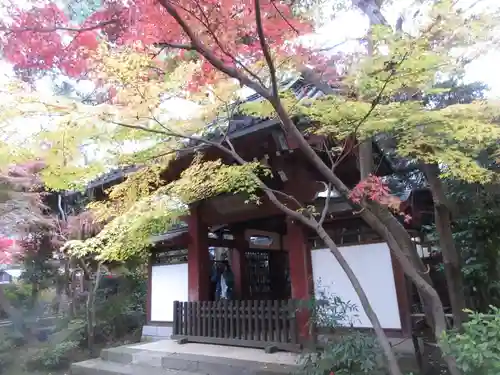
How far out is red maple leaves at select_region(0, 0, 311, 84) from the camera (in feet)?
10.3

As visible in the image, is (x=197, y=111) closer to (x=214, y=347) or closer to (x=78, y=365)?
(x=214, y=347)

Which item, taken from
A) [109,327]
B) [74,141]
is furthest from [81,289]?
[74,141]

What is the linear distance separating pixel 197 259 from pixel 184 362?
2.22 m

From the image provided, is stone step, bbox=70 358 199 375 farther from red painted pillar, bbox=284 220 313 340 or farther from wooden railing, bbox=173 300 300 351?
red painted pillar, bbox=284 220 313 340

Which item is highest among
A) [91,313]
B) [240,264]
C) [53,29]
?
[53,29]

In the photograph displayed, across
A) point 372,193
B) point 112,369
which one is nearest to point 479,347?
point 372,193

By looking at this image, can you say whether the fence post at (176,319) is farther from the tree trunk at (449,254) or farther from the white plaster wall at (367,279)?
the tree trunk at (449,254)

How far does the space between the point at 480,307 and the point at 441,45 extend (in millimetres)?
4335

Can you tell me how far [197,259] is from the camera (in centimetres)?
789

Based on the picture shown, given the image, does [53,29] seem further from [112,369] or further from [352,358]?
[112,369]

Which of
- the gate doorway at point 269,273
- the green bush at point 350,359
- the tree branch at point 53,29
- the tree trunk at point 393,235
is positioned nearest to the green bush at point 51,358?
the gate doorway at point 269,273

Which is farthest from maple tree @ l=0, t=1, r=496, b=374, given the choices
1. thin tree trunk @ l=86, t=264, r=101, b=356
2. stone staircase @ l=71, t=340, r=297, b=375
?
thin tree trunk @ l=86, t=264, r=101, b=356

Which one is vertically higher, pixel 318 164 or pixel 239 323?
pixel 318 164

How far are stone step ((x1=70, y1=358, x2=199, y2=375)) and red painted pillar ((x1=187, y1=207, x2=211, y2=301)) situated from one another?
65.8 inches
